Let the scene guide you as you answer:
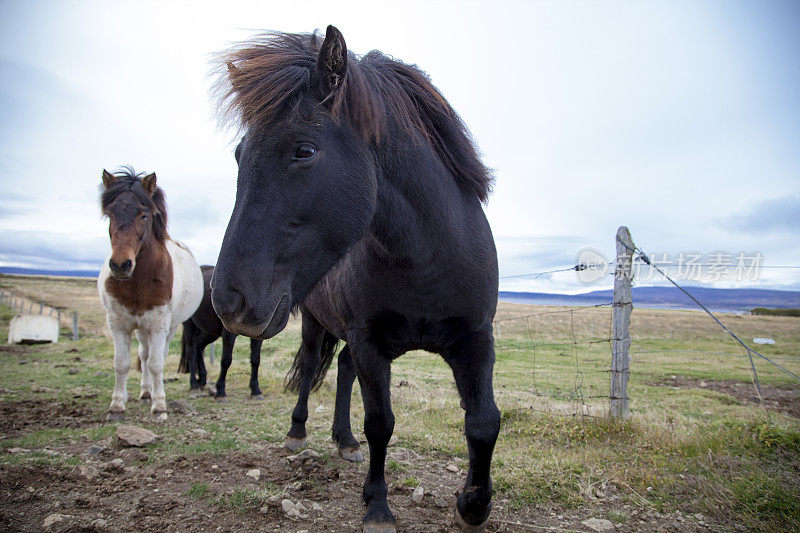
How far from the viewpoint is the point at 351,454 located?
418 centimetres

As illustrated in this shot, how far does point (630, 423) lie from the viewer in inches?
195

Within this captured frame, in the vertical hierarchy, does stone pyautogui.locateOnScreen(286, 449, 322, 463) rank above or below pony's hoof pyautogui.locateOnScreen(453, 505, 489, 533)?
below

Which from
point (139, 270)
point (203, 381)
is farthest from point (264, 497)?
point (203, 381)

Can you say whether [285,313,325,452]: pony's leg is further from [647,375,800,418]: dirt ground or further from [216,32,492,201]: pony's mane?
[647,375,800,418]: dirt ground

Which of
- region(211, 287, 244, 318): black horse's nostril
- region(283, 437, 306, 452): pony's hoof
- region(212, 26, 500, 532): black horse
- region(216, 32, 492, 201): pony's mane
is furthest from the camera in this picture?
region(283, 437, 306, 452): pony's hoof

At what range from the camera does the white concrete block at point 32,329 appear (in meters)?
13.1

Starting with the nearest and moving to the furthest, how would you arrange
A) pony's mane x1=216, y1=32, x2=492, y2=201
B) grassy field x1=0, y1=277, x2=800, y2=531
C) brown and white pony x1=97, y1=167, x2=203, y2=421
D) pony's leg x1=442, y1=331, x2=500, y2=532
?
pony's mane x1=216, y1=32, x2=492, y2=201
pony's leg x1=442, y1=331, x2=500, y2=532
grassy field x1=0, y1=277, x2=800, y2=531
brown and white pony x1=97, y1=167, x2=203, y2=421

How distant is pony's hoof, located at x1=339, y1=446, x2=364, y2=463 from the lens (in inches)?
163

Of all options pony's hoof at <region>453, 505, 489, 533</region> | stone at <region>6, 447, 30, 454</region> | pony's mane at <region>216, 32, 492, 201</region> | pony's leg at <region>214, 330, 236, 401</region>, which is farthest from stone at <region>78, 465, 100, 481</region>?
pony's leg at <region>214, 330, 236, 401</region>

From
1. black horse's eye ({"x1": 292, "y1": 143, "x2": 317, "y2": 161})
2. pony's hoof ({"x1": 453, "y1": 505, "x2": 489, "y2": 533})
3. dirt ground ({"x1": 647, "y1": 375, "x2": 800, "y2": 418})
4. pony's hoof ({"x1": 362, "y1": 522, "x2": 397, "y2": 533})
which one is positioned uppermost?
black horse's eye ({"x1": 292, "y1": 143, "x2": 317, "y2": 161})

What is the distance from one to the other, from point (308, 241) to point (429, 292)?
0.83 m

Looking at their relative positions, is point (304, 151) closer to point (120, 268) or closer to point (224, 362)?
point (120, 268)

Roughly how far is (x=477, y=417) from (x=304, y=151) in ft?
6.04

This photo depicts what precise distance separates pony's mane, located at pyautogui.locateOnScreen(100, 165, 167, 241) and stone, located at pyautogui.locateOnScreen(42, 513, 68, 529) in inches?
154
